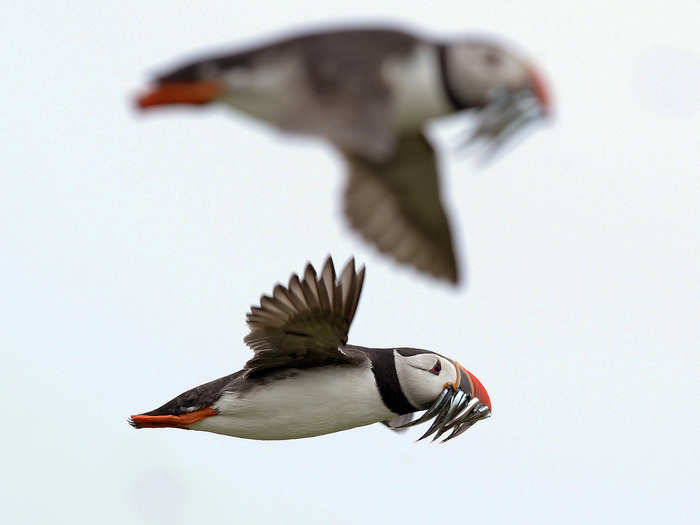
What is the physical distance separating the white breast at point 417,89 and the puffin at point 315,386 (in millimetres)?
2744

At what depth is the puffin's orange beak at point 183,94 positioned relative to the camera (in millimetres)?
2342

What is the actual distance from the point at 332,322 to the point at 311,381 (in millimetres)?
403

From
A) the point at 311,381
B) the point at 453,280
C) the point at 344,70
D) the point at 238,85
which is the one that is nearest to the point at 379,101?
the point at 344,70

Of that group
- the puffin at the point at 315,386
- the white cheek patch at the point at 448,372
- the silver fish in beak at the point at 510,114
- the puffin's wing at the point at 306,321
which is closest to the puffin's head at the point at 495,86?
the silver fish in beak at the point at 510,114

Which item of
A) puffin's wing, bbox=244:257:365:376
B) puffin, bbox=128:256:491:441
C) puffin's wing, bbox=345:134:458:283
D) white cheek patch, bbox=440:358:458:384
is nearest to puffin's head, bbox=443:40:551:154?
puffin's wing, bbox=345:134:458:283

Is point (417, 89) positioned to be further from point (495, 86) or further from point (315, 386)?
point (315, 386)

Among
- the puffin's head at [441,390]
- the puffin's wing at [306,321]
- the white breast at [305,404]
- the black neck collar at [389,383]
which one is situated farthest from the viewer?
the puffin's head at [441,390]

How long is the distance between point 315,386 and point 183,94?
3328mm

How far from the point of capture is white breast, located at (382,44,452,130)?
238 cm

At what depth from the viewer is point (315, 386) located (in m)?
5.55

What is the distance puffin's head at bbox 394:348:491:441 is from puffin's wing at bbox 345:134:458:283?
2.29 m

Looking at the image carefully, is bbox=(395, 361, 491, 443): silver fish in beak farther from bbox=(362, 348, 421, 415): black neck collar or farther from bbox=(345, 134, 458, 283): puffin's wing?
bbox=(345, 134, 458, 283): puffin's wing

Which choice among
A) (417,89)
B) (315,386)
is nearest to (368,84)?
(417,89)

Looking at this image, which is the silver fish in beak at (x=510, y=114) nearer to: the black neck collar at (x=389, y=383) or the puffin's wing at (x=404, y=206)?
the puffin's wing at (x=404, y=206)
